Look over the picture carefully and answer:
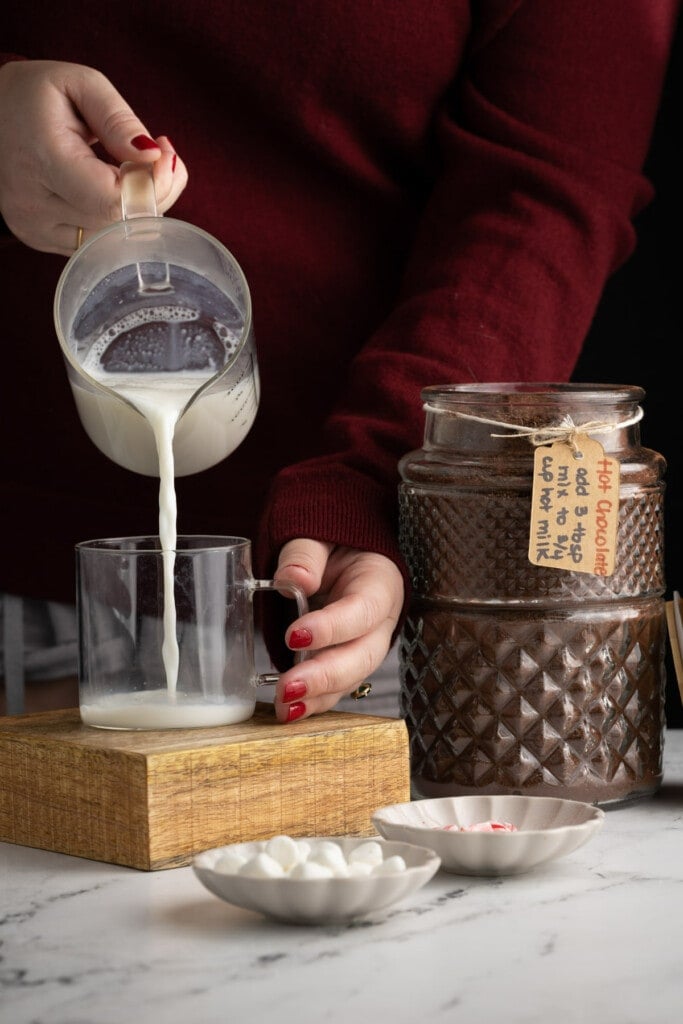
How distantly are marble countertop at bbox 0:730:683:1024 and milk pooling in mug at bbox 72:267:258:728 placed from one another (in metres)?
0.31

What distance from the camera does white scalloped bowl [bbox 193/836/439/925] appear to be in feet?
2.44

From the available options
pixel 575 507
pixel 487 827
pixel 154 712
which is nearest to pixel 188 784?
pixel 154 712

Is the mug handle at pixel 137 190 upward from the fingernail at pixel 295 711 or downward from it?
upward

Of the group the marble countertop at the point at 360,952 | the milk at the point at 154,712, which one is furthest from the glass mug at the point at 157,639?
the marble countertop at the point at 360,952

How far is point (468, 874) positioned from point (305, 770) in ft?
0.47

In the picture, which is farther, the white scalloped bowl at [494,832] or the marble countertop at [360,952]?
the white scalloped bowl at [494,832]

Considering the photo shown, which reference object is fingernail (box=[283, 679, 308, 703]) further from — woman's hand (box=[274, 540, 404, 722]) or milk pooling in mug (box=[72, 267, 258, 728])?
milk pooling in mug (box=[72, 267, 258, 728])

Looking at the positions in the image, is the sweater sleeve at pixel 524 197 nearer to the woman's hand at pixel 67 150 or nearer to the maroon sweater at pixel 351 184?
the maroon sweater at pixel 351 184

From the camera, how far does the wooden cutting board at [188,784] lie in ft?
2.96

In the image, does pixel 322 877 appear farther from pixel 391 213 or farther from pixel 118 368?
pixel 391 213

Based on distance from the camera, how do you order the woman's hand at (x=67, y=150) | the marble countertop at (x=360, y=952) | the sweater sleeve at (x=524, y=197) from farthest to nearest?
the sweater sleeve at (x=524, y=197)
the woman's hand at (x=67, y=150)
the marble countertop at (x=360, y=952)

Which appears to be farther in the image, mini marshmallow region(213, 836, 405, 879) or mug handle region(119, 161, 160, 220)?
mug handle region(119, 161, 160, 220)

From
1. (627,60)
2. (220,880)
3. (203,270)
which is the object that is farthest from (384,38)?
(220,880)

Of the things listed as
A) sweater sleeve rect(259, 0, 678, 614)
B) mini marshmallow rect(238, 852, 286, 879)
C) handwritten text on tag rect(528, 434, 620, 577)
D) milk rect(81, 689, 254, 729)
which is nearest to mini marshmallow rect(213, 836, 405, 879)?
mini marshmallow rect(238, 852, 286, 879)
